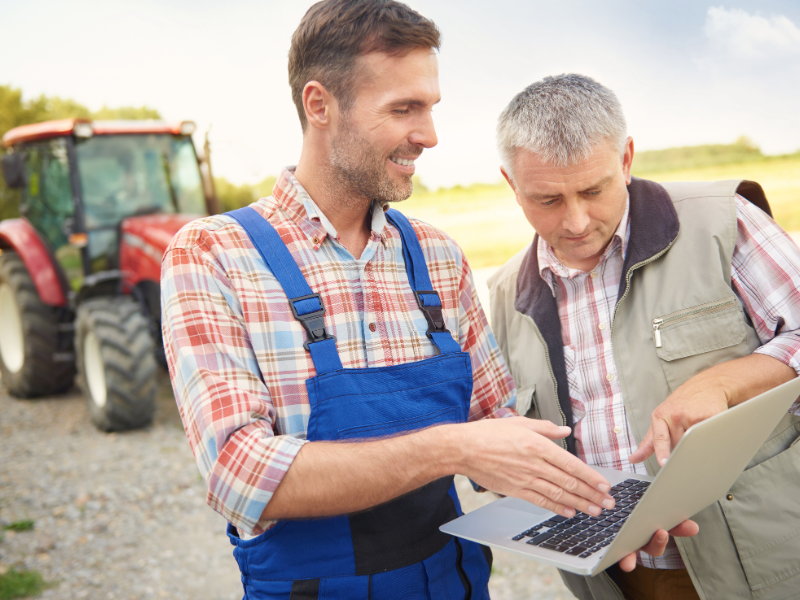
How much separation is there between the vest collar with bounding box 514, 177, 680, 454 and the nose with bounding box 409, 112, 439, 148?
2.01 feet

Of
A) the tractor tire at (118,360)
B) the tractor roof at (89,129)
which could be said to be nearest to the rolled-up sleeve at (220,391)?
the tractor tire at (118,360)

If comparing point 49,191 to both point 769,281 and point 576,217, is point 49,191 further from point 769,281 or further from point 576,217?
point 769,281

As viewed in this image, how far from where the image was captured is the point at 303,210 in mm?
1542

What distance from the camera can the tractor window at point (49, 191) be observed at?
5.95 metres

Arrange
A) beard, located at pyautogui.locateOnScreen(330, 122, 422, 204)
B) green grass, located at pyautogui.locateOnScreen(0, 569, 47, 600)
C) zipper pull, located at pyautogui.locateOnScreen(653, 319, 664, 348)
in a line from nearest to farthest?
beard, located at pyautogui.locateOnScreen(330, 122, 422, 204) < zipper pull, located at pyautogui.locateOnScreen(653, 319, 664, 348) < green grass, located at pyautogui.locateOnScreen(0, 569, 47, 600)

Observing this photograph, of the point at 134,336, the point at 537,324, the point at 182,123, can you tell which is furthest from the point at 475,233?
the point at 537,324

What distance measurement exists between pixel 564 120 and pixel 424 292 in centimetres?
62

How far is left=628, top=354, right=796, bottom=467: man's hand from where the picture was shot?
4.71 ft

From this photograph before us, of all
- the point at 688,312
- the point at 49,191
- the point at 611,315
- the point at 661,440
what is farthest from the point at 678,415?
the point at 49,191

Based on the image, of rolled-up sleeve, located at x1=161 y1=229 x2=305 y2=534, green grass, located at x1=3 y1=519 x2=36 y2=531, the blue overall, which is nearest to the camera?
rolled-up sleeve, located at x1=161 y1=229 x2=305 y2=534

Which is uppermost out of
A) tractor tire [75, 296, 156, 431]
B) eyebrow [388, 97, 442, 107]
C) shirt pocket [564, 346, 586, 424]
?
eyebrow [388, 97, 442, 107]

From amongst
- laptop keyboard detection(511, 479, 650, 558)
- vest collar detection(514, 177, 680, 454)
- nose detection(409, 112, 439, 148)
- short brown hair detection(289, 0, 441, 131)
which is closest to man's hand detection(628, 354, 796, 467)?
laptop keyboard detection(511, 479, 650, 558)

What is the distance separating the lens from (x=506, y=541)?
1.25 m

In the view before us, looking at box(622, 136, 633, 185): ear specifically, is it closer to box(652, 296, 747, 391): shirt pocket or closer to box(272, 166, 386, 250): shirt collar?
box(652, 296, 747, 391): shirt pocket
